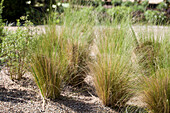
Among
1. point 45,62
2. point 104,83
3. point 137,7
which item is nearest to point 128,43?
point 104,83

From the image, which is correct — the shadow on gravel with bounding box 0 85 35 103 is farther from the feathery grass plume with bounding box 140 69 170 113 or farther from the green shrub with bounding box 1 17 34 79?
the feathery grass plume with bounding box 140 69 170 113

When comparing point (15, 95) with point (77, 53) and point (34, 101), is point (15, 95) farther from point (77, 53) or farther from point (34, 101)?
point (77, 53)

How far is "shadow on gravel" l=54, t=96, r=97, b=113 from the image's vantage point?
244cm

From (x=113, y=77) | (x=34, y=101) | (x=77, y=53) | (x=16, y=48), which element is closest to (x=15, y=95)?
(x=34, y=101)

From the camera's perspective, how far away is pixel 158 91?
88.7 inches

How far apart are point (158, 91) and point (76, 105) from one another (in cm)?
93

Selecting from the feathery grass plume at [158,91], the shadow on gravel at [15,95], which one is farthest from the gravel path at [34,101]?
the feathery grass plume at [158,91]

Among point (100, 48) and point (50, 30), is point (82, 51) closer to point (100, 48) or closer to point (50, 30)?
point (100, 48)

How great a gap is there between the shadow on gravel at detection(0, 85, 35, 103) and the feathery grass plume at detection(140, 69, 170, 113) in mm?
Answer: 1291

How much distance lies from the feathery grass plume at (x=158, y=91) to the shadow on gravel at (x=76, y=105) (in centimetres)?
64

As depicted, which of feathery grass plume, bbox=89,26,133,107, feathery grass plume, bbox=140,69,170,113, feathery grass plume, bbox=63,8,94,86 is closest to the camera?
feathery grass plume, bbox=140,69,170,113

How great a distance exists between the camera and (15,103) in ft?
7.54

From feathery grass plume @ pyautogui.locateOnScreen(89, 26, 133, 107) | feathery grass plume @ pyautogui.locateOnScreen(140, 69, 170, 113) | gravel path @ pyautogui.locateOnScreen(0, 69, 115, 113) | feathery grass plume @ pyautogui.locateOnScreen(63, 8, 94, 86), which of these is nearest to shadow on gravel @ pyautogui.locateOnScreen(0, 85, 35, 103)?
gravel path @ pyautogui.locateOnScreen(0, 69, 115, 113)

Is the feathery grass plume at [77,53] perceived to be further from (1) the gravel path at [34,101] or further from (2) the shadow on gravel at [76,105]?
(2) the shadow on gravel at [76,105]
